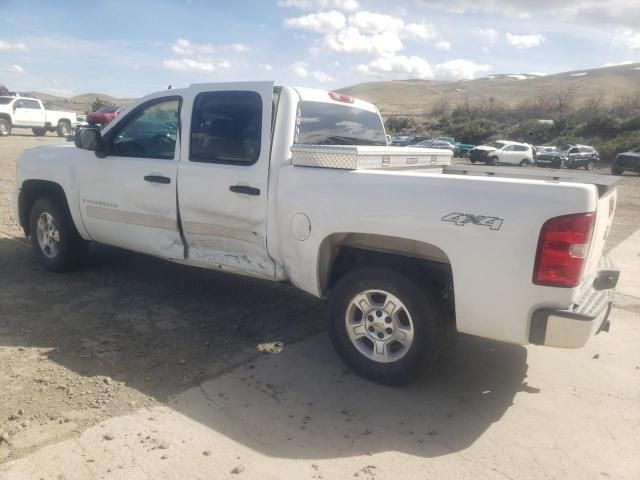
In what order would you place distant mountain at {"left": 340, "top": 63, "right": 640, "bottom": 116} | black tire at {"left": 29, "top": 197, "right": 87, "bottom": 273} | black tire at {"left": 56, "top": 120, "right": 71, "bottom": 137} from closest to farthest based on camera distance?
black tire at {"left": 29, "top": 197, "right": 87, "bottom": 273} → black tire at {"left": 56, "top": 120, "right": 71, "bottom": 137} → distant mountain at {"left": 340, "top": 63, "right": 640, "bottom": 116}

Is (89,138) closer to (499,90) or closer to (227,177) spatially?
(227,177)

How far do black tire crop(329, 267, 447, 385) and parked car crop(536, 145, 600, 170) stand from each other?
33275 millimetres

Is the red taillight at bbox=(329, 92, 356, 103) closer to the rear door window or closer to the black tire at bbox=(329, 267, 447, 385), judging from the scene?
the rear door window

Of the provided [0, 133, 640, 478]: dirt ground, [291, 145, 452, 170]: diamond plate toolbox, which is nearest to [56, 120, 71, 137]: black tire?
[0, 133, 640, 478]: dirt ground

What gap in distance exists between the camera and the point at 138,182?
16.1ft

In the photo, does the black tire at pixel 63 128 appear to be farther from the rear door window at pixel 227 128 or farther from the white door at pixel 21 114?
the rear door window at pixel 227 128

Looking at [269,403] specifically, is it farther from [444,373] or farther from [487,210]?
[487,210]

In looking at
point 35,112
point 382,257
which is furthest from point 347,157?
point 35,112

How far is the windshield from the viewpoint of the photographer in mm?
4453

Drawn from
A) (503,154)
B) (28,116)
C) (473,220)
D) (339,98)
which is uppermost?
(28,116)

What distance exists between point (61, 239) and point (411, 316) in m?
3.85

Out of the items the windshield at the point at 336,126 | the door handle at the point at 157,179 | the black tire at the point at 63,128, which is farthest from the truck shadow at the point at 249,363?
the black tire at the point at 63,128

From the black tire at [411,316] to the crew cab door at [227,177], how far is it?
0.72 meters

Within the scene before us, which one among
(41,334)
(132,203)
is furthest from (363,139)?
(41,334)
